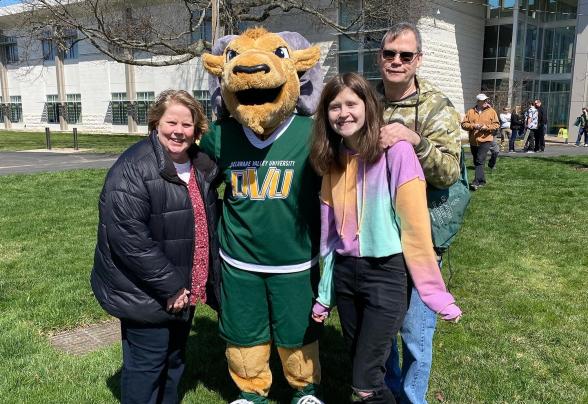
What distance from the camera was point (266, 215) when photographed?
2.92 m

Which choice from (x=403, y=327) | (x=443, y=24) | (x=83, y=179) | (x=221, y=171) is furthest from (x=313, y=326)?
(x=443, y=24)

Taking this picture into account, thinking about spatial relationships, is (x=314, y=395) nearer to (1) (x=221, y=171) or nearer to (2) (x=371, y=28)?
(1) (x=221, y=171)

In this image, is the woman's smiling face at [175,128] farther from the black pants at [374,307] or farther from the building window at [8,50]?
the building window at [8,50]

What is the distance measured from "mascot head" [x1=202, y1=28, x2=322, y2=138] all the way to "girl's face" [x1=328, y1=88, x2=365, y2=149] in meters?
0.51

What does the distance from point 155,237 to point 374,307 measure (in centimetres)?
118

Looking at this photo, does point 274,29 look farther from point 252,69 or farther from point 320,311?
point 320,311

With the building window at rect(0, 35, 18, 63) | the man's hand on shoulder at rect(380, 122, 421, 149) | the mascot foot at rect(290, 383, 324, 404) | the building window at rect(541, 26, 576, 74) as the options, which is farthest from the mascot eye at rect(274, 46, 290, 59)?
the building window at rect(0, 35, 18, 63)

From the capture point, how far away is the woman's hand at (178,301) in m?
2.68

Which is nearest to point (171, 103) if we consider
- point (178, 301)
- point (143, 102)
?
point (178, 301)

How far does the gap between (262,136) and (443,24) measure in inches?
1019

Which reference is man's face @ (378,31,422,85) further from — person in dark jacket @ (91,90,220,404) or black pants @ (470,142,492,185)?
black pants @ (470,142,492,185)

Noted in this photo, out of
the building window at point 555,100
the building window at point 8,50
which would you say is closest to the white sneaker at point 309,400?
the building window at point 555,100

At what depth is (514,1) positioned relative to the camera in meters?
28.5

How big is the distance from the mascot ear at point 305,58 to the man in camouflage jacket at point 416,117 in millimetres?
688
